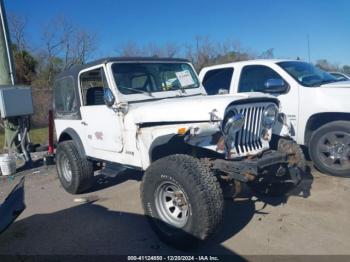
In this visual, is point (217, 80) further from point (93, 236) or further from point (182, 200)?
point (93, 236)

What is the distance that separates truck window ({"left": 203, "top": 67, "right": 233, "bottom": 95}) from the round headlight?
264 cm

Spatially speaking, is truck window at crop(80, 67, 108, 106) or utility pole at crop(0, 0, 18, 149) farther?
utility pole at crop(0, 0, 18, 149)

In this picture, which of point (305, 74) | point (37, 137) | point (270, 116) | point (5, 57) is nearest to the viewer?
point (270, 116)

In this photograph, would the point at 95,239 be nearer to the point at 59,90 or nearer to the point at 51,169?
the point at 59,90

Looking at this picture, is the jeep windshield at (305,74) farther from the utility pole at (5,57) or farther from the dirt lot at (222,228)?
the utility pole at (5,57)

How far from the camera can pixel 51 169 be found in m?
8.64

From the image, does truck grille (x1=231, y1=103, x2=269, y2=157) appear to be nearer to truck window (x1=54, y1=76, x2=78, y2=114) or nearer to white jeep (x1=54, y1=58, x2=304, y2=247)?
white jeep (x1=54, y1=58, x2=304, y2=247)

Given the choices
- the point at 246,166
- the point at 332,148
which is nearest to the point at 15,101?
the point at 246,166

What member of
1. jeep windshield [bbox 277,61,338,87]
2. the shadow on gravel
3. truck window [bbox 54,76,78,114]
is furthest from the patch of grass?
jeep windshield [bbox 277,61,338,87]

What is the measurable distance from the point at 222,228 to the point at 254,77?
3479 millimetres

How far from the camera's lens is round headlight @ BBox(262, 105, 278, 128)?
4.47m

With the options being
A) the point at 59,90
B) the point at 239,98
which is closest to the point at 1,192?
the point at 59,90

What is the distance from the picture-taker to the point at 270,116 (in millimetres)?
4531

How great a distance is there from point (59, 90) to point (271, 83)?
3819mm
